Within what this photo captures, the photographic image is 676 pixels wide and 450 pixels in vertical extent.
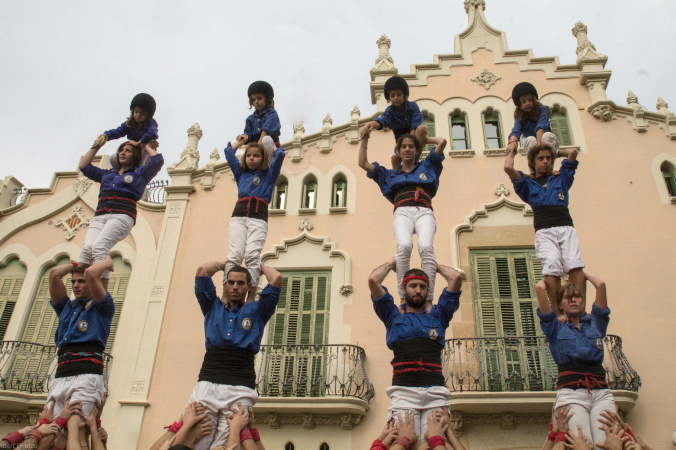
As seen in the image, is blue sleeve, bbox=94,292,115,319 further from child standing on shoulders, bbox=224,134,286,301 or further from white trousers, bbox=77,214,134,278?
child standing on shoulders, bbox=224,134,286,301

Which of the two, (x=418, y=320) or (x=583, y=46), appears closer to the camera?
(x=418, y=320)

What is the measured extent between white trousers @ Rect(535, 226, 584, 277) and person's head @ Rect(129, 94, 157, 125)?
5.84 m

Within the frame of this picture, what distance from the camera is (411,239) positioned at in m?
6.97

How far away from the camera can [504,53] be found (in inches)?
621

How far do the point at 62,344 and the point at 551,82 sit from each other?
1324 centimetres

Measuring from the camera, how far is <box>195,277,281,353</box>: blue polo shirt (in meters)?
5.88

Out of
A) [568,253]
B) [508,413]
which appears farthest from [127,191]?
[508,413]

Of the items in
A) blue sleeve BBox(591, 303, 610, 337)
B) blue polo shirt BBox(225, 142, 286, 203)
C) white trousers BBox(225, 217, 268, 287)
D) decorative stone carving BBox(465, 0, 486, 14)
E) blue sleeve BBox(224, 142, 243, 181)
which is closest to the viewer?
blue sleeve BBox(591, 303, 610, 337)

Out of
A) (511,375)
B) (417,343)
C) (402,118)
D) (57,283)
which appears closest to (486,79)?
(511,375)

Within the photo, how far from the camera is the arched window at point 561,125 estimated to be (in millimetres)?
14234

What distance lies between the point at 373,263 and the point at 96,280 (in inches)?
288

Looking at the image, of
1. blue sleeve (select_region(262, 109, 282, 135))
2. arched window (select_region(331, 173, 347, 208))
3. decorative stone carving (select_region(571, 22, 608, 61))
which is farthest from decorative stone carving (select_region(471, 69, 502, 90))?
blue sleeve (select_region(262, 109, 282, 135))

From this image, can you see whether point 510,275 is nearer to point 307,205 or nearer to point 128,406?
point 307,205

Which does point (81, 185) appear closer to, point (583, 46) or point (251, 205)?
point (251, 205)
